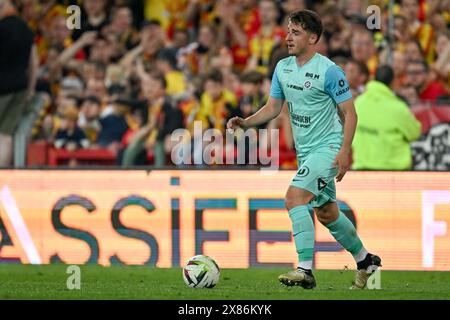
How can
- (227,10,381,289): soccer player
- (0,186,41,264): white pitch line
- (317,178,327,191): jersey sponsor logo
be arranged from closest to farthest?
(227,10,381,289): soccer player → (317,178,327,191): jersey sponsor logo → (0,186,41,264): white pitch line

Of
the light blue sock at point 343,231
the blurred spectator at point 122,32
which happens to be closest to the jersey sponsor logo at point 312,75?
the light blue sock at point 343,231

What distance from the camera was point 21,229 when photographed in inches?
531

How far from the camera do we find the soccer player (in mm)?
10203

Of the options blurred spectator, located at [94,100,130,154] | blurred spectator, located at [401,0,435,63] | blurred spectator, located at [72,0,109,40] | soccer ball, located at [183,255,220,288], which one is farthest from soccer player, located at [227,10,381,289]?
blurred spectator, located at [72,0,109,40]

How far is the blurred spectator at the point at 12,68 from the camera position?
16.7 m

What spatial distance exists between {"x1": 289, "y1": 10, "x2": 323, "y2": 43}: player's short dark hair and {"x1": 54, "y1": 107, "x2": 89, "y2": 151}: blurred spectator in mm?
7926

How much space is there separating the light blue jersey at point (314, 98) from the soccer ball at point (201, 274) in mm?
1198

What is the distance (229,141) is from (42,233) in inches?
135

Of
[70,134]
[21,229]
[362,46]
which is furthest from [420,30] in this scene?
[21,229]

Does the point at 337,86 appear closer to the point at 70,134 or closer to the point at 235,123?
the point at 235,123

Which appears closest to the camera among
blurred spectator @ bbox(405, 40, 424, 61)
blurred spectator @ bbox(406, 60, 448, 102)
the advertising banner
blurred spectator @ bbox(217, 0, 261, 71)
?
the advertising banner

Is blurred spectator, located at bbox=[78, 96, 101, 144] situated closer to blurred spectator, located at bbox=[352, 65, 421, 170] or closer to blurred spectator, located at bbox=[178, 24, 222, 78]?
blurred spectator, located at bbox=[178, 24, 222, 78]

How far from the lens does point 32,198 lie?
13.6 m

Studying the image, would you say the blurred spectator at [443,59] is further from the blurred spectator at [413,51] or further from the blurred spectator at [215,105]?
the blurred spectator at [215,105]
